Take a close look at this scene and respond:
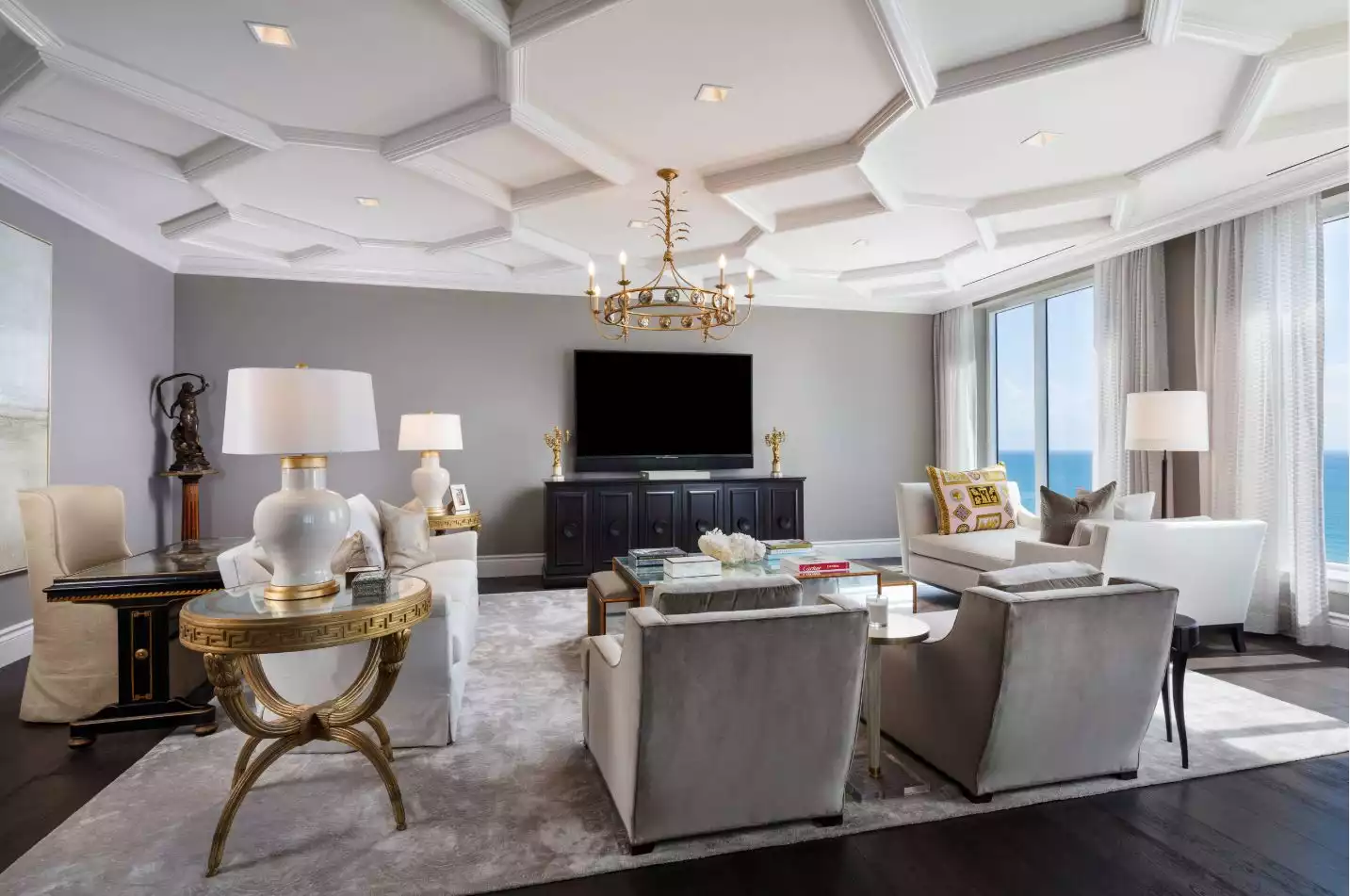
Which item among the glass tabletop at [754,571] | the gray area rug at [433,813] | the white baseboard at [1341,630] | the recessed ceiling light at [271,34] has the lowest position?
the gray area rug at [433,813]

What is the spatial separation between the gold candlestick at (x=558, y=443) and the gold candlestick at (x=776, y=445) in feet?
6.13

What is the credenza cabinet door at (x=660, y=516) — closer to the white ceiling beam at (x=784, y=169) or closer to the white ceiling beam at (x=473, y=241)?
the white ceiling beam at (x=473, y=241)

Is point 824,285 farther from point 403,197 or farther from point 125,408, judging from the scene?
point 125,408

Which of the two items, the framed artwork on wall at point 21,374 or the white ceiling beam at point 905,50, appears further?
the framed artwork on wall at point 21,374

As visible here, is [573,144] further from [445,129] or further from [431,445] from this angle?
[431,445]

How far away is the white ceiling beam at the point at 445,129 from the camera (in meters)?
2.97

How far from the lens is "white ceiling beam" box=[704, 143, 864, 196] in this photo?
3432 mm

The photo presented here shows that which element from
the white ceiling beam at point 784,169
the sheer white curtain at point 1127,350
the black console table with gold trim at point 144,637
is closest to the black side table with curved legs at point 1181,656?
the white ceiling beam at point 784,169

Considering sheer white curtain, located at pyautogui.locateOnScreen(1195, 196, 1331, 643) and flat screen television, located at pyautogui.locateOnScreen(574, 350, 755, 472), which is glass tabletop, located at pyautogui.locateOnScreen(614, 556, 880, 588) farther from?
flat screen television, located at pyautogui.locateOnScreen(574, 350, 755, 472)

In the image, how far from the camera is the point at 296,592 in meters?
2.19

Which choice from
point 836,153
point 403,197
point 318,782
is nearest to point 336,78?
point 403,197

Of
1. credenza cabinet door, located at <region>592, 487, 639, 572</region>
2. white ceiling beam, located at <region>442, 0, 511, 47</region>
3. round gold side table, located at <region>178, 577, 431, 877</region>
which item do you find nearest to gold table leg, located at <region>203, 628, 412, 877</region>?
round gold side table, located at <region>178, 577, 431, 877</region>

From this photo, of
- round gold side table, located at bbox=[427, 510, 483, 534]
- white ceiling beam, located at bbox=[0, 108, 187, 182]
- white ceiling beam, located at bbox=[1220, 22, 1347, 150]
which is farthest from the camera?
round gold side table, located at bbox=[427, 510, 483, 534]

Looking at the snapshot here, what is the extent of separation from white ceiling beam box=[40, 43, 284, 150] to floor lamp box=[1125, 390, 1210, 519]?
4670 millimetres
